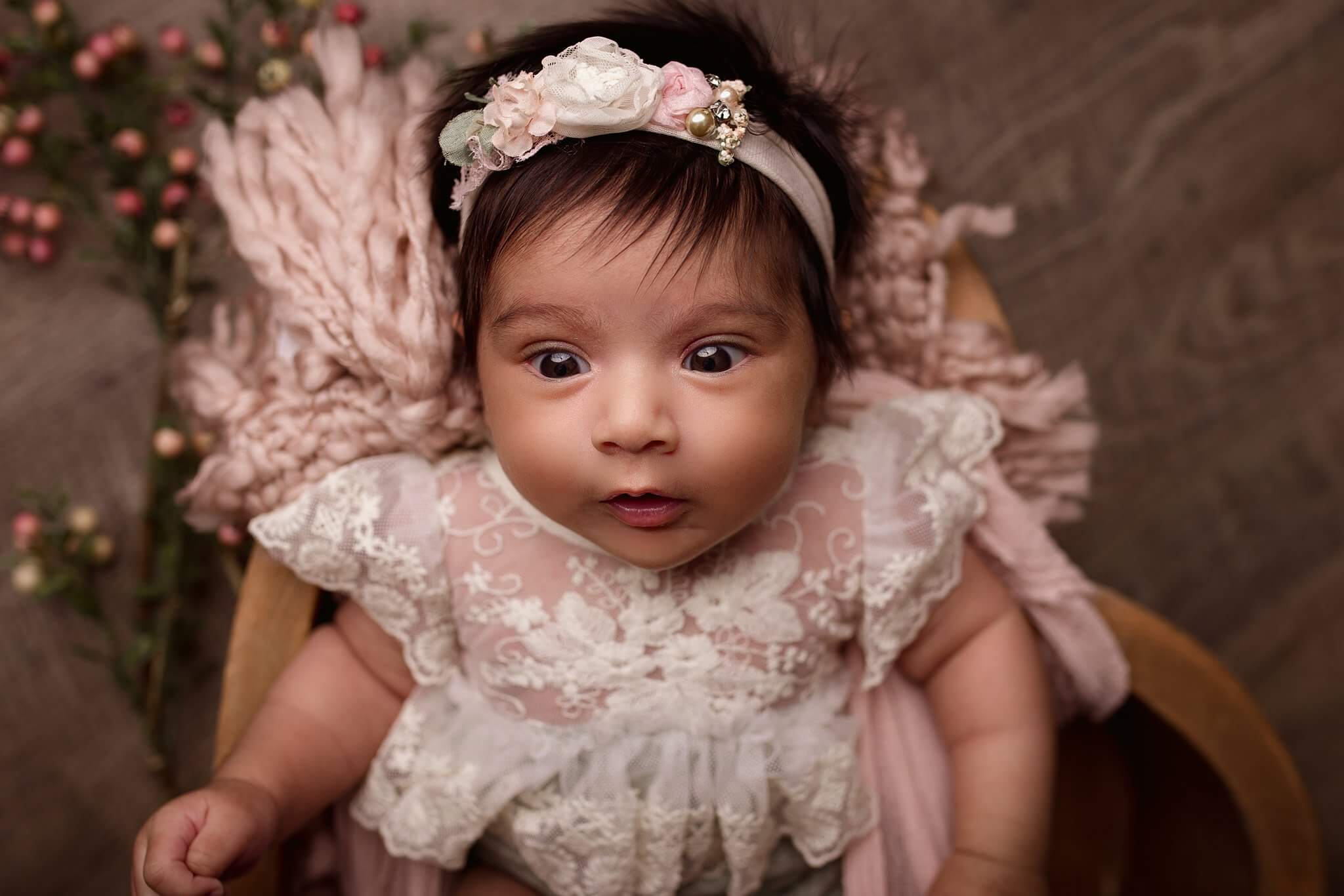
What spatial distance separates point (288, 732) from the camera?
0.90 meters

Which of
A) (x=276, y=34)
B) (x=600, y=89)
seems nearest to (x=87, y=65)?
(x=276, y=34)

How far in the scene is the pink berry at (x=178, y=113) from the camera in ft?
3.94

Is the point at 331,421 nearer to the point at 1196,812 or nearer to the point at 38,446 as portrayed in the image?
the point at 38,446

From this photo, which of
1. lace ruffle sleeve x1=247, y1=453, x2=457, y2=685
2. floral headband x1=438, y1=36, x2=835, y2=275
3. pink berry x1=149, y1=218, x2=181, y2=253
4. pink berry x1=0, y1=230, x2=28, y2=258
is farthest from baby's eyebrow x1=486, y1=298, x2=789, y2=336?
pink berry x1=0, y1=230, x2=28, y2=258

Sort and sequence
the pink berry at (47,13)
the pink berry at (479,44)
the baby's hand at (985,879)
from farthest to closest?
the pink berry at (47,13) < the pink berry at (479,44) < the baby's hand at (985,879)

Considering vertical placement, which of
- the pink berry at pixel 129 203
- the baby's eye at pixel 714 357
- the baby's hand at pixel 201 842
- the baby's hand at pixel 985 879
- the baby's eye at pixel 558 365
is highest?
the baby's eye at pixel 714 357

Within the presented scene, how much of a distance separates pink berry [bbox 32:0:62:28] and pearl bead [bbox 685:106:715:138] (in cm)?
85

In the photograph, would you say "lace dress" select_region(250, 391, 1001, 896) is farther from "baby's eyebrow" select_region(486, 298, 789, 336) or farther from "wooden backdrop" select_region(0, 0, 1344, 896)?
"wooden backdrop" select_region(0, 0, 1344, 896)

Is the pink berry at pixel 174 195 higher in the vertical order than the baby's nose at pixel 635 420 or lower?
lower

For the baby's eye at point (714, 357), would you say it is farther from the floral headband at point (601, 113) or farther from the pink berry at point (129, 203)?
the pink berry at point (129, 203)

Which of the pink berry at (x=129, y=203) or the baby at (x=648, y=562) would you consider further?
the pink berry at (x=129, y=203)

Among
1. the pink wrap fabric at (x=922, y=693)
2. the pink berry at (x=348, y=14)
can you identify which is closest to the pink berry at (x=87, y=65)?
the pink berry at (x=348, y=14)

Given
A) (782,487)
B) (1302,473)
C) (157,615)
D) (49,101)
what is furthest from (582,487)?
(1302,473)

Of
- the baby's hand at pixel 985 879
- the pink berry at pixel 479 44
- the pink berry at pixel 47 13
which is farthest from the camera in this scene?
the pink berry at pixel 47 13
